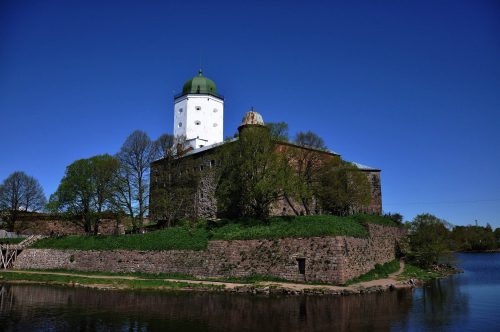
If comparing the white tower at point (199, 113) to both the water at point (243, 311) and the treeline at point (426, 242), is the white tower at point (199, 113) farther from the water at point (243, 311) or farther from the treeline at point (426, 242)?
the water at point (243, 311)

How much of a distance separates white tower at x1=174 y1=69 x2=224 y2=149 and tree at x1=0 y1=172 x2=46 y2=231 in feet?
58.1

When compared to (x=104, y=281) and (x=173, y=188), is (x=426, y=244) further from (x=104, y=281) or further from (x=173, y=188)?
(x=104, y=281)

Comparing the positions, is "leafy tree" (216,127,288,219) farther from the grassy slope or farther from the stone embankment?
the stone embankment

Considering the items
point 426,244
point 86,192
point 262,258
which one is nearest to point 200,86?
point 86,192

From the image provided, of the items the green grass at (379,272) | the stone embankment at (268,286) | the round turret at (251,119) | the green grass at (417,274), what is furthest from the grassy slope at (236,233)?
the round turret at (251,119)

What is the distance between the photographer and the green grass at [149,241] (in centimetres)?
2778

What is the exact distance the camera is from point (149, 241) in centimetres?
2919

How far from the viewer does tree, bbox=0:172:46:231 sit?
45.6 metres

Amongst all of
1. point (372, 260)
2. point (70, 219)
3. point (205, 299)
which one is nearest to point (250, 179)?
point (372, 260)

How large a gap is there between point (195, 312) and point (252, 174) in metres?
14.9

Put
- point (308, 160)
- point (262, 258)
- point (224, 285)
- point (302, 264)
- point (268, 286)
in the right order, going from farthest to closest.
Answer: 1. point (308, 160)
2. point (262, 258)
3. point (302, 264)
4. point (224, 285)
5. point (268, 286)

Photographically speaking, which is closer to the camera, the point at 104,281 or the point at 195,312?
the point at 195,312

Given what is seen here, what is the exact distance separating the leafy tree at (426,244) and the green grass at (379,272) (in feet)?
8.44

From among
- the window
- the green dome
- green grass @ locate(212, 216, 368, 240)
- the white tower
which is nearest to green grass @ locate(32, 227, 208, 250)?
green grass @ locate(212, 216, 368, 240)
